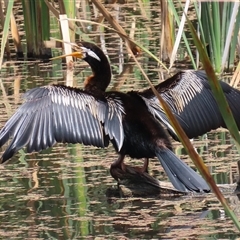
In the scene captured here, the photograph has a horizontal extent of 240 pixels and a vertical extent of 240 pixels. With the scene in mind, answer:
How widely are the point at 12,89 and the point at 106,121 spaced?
2812 mm

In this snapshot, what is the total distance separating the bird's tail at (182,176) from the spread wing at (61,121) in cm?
28

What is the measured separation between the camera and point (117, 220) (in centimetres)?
403

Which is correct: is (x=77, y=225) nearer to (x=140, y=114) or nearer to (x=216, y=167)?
(x=140, y=114)

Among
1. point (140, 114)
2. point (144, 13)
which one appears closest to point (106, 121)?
point (140, 114)

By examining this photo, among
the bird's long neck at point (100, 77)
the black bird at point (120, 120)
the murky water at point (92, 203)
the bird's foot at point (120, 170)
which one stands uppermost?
the bird's long neck at point (100, 77)

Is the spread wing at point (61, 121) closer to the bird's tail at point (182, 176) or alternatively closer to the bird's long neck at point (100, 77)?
the bird's tail at point (182, 176)

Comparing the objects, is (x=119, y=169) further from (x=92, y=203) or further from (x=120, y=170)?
(x=92, y=203)

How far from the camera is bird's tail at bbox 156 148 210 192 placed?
4.19 m

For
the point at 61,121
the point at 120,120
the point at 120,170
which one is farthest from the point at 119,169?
the point at 61,121

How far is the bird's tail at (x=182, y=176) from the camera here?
13.8ft

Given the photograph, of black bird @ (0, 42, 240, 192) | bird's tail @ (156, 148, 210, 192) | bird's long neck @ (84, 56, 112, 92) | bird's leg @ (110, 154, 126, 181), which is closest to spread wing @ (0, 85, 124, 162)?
black bird @ (0, 42, 240, 192)

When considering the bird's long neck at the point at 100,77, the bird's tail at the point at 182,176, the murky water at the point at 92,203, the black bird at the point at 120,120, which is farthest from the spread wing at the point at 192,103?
the bird's tail at the point at 182,176

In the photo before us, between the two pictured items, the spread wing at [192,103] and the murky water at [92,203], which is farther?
the spread wing at [192,103]

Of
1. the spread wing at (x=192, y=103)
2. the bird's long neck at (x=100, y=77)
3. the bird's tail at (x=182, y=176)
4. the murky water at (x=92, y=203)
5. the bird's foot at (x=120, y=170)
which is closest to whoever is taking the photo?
the murky water at (x=92, y=203)
